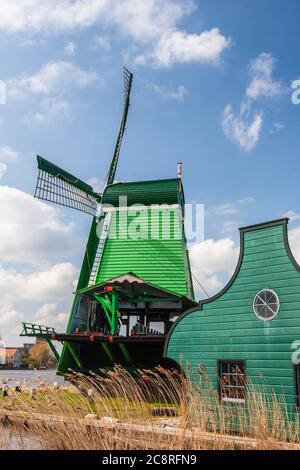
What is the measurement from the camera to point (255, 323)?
405 inches

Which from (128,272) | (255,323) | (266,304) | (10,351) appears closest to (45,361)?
(128,272)

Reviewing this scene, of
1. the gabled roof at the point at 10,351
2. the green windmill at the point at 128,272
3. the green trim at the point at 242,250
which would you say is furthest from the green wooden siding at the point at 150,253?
the gabled roof at the point at 10,351

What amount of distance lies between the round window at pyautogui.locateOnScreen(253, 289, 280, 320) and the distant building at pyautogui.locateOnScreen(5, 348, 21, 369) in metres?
90.8

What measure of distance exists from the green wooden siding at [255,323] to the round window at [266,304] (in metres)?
0.11

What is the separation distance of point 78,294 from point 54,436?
16.1 metres

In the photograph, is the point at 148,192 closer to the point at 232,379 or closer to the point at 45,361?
the point at 45,361

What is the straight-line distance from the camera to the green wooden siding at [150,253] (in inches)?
840

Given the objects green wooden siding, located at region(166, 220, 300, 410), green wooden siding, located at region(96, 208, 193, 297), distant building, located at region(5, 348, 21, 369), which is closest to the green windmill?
green wooden siding, located at region(96, 208, 193, 297)

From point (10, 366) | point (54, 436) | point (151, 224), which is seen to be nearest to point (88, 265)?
point (151, 224)

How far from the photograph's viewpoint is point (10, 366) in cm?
9056

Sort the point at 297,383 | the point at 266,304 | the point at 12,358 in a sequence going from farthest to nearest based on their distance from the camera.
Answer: the point at 12,358 → the point at 266,304 → the point at 297,383

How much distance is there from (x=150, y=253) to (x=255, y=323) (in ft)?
40.2

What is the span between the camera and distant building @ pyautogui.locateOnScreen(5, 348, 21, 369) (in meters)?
91.0

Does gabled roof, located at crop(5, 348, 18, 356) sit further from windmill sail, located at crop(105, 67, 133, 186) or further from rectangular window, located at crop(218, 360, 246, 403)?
rectangular window, located at crop(218, 360, 246, 403)
